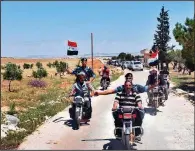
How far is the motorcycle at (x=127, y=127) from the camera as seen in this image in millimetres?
8867

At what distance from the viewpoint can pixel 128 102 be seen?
371 inches

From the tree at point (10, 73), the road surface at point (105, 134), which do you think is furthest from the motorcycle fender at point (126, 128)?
the tree at point (10, 73)

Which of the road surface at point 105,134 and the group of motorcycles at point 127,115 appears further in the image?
the road surface at point 105,134

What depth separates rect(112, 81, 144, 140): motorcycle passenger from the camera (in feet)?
30.6

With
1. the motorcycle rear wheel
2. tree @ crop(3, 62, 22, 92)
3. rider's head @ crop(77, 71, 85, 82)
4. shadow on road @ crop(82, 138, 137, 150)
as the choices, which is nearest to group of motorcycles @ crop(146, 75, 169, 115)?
rider's head @ crop(77, 71, 85, 82)

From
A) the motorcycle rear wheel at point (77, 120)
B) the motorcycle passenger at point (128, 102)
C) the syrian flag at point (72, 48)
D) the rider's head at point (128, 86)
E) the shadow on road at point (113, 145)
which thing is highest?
the syrian flag at point (72, 48)

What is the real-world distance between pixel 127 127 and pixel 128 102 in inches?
A: 26.5

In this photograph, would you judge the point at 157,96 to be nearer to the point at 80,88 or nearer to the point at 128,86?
the point at 80,88

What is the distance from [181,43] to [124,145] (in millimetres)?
18237

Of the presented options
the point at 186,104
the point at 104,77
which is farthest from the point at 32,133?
the point at 104,77

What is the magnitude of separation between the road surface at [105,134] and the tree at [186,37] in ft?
32.4

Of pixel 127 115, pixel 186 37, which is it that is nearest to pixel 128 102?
pixel 127 115

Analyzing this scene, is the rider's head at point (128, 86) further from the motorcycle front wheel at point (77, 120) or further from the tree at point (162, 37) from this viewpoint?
the tree at point (162, 37)

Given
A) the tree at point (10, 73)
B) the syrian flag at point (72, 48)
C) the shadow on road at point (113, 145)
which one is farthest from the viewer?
the tree at point (10, 73)
